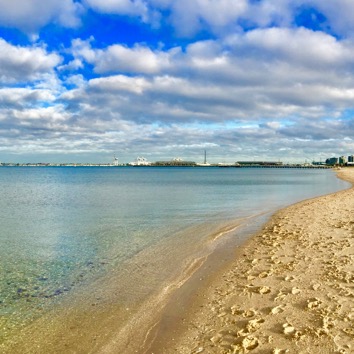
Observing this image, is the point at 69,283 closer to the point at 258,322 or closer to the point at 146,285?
the point at 146,285

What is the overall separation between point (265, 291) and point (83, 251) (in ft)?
32.0

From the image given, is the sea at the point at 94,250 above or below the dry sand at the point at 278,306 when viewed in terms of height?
below

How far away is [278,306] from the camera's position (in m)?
8.67

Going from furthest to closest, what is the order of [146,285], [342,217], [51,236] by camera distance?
[342,217] → [51,236] → [146,285]

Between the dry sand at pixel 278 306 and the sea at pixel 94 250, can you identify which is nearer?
the dry sand at pixel 278 306

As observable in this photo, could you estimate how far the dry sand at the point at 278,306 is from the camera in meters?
7.00

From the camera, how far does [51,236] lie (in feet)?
67.2

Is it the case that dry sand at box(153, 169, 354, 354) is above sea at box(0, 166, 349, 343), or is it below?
above

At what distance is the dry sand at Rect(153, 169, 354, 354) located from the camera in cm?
700

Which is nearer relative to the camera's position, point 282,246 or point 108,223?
point 282,246

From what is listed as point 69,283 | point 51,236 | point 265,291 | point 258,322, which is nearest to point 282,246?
point 265,291

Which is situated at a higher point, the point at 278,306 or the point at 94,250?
the point at 278,306

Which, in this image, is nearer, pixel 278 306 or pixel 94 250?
pixel 278 306

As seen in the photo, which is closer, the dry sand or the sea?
the dry sand
